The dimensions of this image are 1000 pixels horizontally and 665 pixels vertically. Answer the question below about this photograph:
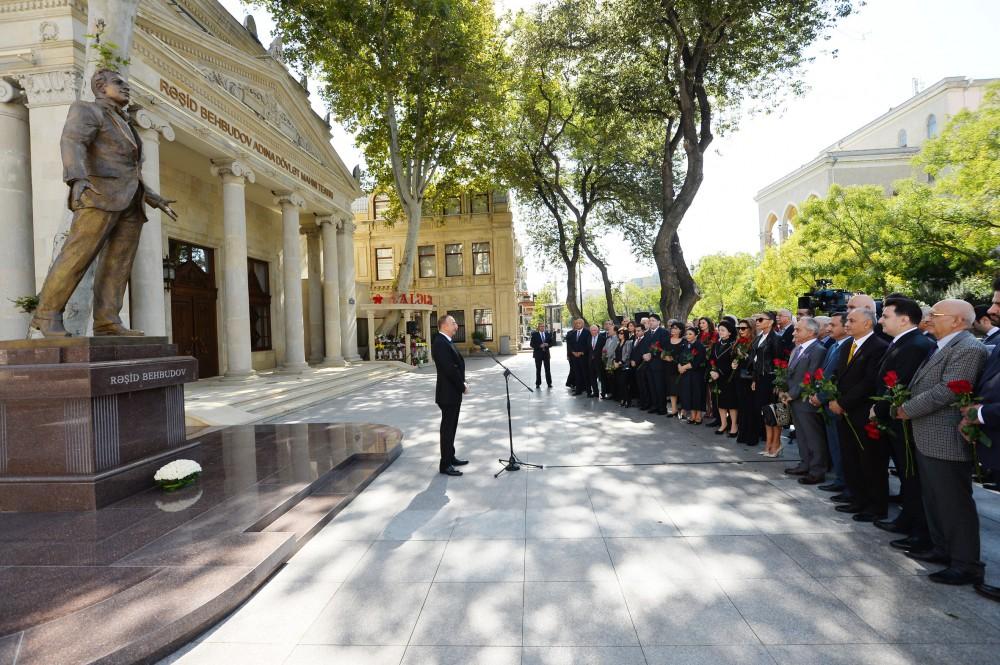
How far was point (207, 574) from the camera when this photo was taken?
340 cm

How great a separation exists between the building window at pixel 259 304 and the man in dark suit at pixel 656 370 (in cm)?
1614

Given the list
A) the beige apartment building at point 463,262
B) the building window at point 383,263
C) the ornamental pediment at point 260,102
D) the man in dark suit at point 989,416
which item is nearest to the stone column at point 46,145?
the ornamental pediment at point 260,102

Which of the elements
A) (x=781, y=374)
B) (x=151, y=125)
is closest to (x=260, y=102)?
(x=151, y=125)

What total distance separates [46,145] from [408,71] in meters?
14.4

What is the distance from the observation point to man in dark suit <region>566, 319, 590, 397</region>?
13320 mm

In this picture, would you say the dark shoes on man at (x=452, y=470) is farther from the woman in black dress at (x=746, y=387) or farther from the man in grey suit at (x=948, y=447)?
the man in grey suit at (x=948, y=447)

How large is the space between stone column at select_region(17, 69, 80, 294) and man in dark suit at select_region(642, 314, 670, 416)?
38.8ft

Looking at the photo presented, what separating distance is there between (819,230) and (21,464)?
93.8 ft

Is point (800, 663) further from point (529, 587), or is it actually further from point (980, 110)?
point (980, 110)

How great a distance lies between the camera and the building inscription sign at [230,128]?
459 inches

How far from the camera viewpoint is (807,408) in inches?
222

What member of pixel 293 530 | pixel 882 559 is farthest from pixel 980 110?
pixel 293 530

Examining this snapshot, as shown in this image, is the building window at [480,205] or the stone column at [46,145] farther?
the building window at [480,205]

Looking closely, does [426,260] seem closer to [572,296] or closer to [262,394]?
[572,296]
